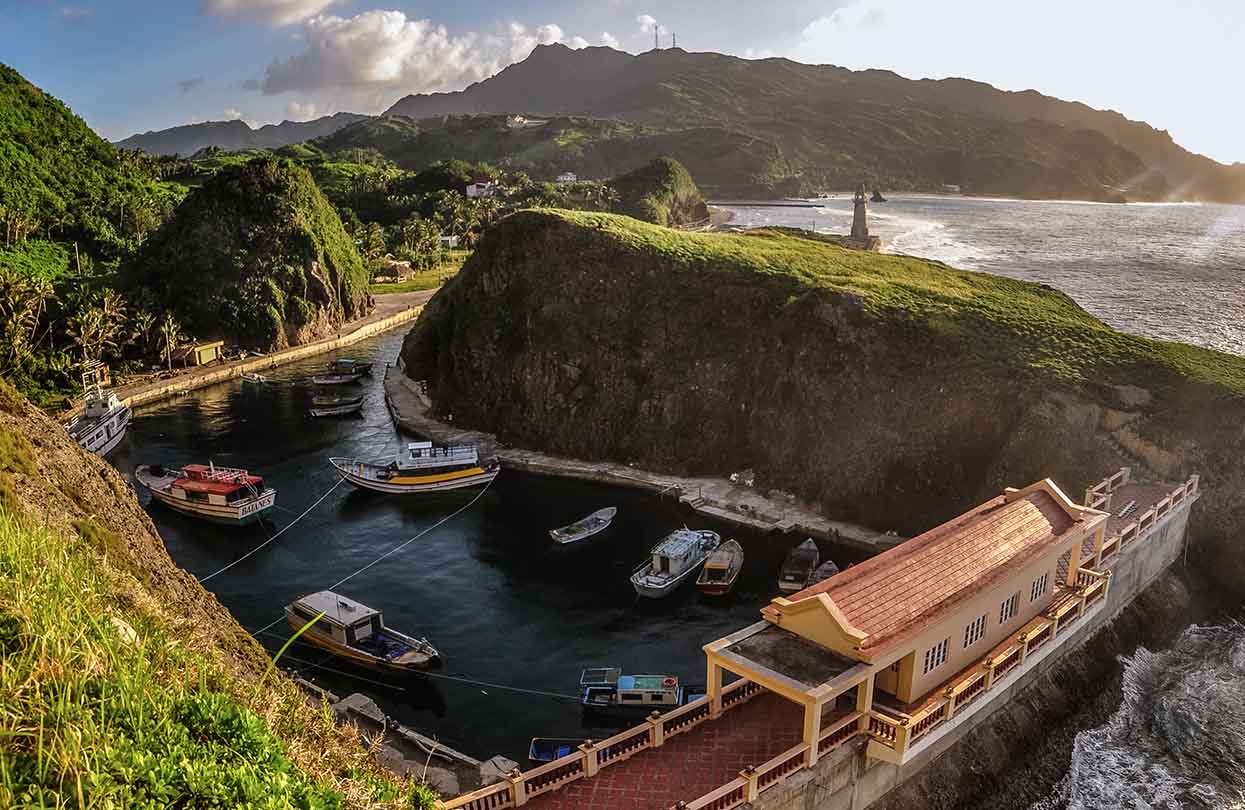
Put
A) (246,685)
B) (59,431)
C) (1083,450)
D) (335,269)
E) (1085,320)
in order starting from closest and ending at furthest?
(246,685)
(59,431)
(1083,450)
(1085,320)
(335,269)

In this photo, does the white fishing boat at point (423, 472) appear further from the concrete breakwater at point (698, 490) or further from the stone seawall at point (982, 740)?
the stone seawall at point (982, 740)

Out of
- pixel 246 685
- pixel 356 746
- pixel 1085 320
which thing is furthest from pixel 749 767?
pixel 1085 320

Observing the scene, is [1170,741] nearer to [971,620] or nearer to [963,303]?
[971,620]

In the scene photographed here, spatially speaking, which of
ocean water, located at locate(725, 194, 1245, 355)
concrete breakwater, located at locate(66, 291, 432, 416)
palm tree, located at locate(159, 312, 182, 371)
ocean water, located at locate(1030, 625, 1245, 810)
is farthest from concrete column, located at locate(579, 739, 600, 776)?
palm tree, located at locate(159, 312, 182, 371)

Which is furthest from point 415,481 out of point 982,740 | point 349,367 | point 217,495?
point 982,740

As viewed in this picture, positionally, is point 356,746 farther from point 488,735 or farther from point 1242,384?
point 1242,384

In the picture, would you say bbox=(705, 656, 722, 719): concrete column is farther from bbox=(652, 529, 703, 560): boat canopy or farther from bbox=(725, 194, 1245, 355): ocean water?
bbox=(725, 194, 1245, 355): ocean water
